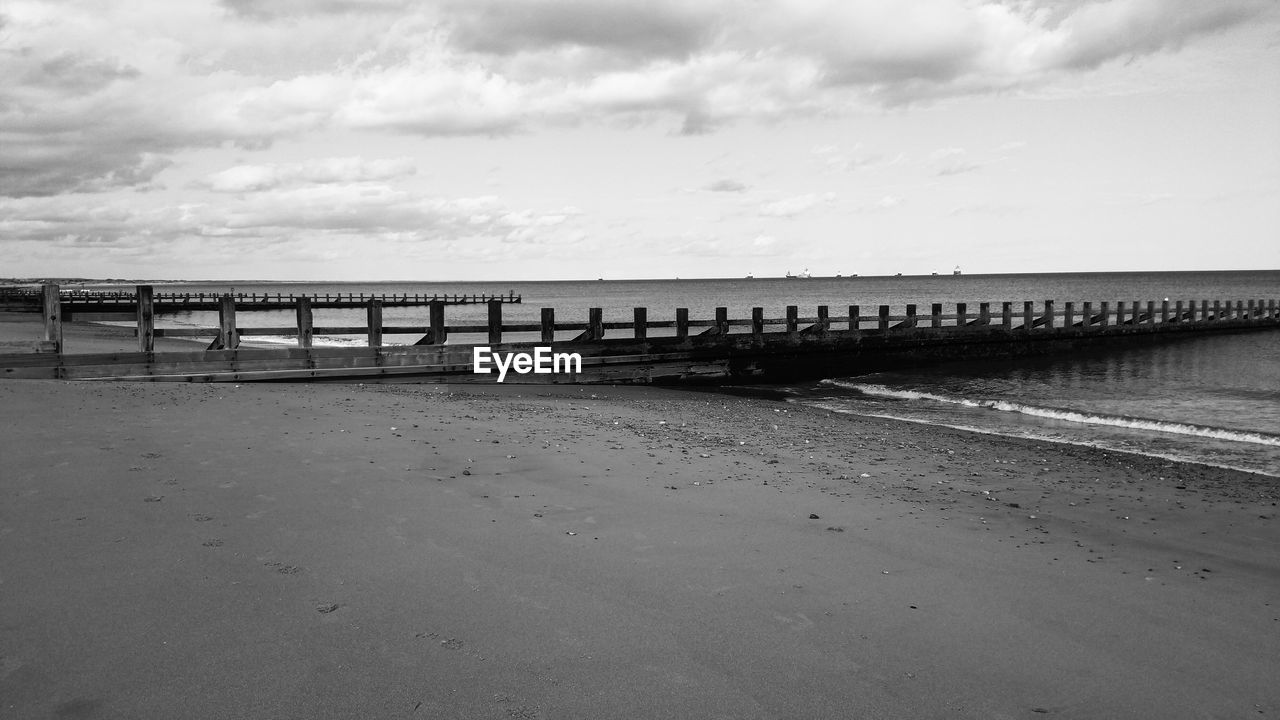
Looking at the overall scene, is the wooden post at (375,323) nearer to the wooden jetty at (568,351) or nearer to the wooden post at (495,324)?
the wooden jetty at (568,351)

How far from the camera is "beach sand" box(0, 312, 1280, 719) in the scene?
351 cm

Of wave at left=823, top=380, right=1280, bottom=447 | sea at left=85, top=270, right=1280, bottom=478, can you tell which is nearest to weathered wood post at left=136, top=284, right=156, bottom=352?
sea at left=85, top=270, right=1280, bottom=478

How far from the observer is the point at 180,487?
6.12 m

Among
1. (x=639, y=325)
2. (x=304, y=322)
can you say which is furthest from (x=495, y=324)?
(x=304, y=322)

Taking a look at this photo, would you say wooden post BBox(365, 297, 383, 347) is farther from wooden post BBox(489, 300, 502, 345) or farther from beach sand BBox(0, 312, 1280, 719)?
beach sand BBox(0, 312, 1280, 719)

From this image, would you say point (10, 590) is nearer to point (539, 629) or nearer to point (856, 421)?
point (539, 629)

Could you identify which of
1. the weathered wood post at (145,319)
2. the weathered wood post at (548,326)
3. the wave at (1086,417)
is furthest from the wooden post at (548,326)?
the wave at (1086,417)

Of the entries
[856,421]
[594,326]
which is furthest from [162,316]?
[856,421]

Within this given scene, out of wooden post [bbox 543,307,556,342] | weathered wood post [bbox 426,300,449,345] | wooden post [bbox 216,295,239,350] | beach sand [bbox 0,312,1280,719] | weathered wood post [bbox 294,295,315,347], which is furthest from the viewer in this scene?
wooden post [bbox 543,307,556,342]

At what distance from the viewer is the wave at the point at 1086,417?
517 inches

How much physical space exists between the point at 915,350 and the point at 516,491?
20.0 meters

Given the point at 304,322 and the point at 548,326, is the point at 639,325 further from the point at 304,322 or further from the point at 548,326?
the point at 304,322

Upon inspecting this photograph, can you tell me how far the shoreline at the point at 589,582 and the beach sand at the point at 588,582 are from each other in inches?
0.7

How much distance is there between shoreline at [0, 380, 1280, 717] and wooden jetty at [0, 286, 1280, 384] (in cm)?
530
